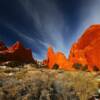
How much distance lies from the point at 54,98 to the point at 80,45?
257 ft

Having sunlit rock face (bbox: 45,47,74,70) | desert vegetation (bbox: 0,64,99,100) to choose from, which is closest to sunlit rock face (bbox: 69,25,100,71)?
sunlit rock face (bbox: 45,47,74,70)

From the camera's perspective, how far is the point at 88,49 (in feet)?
304

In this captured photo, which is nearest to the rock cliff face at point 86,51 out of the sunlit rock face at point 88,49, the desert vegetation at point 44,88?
the sunlit rock face at point 88,49

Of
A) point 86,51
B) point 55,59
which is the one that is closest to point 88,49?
point 86,51

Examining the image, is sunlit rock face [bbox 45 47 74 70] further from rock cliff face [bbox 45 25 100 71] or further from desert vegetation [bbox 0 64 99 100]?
desert vegetation [bbox 0 64 99 100]

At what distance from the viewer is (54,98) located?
1953 cm

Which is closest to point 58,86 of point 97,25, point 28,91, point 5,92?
point 28,91

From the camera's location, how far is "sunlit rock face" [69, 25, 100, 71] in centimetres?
8869

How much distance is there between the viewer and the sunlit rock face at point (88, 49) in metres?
88.7

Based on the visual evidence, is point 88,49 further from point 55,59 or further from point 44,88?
point 44,88

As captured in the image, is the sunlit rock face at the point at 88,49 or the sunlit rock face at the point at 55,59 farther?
the sunlit rock face at the point at 55,59

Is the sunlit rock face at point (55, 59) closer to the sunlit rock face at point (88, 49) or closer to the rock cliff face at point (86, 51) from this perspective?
the rock cliff face at point (86, 51)

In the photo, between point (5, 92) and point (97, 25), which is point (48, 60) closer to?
point (97, 25)

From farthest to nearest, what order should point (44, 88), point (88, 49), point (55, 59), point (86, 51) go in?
1. point (55, 59)
2. point (88, 49)
3. point (86, 51)
4. point (44, 88)
